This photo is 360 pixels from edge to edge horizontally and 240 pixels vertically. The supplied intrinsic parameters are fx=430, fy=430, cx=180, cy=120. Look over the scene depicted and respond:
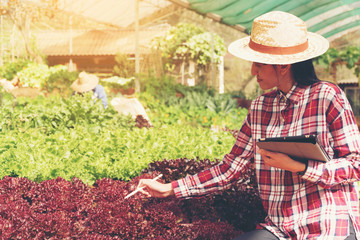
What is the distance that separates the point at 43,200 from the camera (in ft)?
9.34

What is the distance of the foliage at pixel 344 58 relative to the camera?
41.4ft

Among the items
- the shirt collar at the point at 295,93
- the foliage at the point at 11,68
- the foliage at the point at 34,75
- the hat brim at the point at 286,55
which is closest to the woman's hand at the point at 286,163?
the shirt collar at the point at 295,93

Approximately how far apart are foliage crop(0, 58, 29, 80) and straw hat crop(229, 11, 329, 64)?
1727 cm

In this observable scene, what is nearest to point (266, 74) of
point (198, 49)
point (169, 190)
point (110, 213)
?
point (169, 190)

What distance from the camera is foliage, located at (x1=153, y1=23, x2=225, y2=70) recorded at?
1545cm

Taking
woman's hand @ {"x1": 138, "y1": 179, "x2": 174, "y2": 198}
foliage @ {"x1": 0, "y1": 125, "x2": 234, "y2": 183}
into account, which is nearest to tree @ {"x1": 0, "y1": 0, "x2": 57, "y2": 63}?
foliage @ {"x1": 0, "y1": 125, "x2": 234, "y2": 183}

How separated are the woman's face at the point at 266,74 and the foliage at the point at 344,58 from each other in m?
11.4

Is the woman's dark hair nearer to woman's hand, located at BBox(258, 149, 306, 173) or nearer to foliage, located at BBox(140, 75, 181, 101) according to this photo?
woman's hand, located at BBox(258, 149, 306, 173)

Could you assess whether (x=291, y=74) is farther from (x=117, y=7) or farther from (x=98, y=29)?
(x=98, y=29)

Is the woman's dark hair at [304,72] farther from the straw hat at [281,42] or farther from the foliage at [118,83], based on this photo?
the foliage at [118,83]

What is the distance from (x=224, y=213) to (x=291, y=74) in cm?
136

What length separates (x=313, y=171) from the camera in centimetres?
201

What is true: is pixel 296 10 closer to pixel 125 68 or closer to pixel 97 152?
pixel 125 68

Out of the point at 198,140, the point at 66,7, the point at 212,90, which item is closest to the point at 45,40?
the point at 66,7
